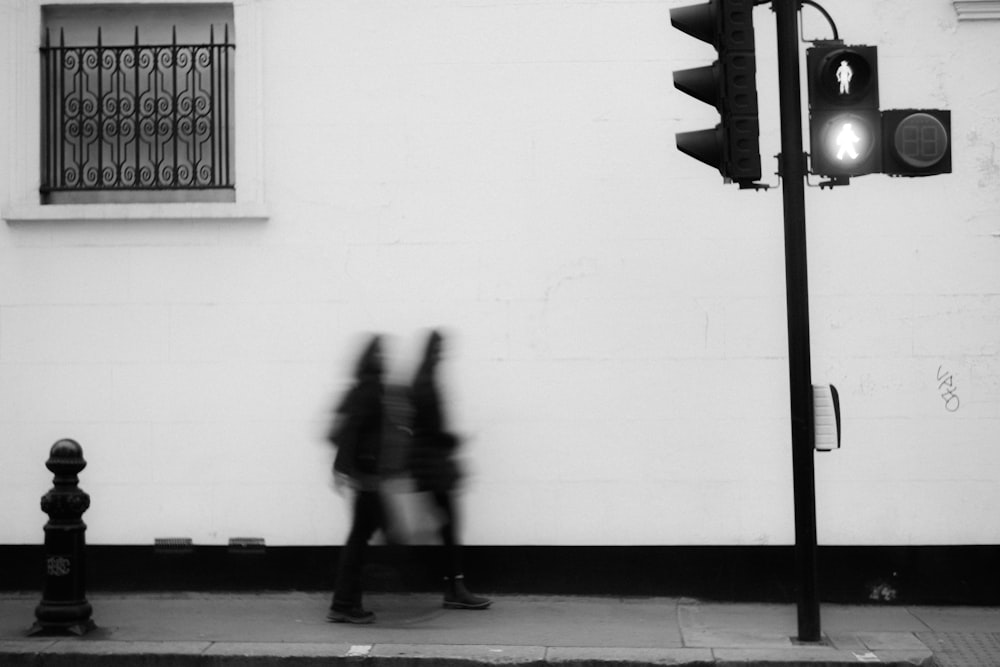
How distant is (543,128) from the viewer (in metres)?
8.31

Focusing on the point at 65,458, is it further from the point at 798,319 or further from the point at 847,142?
the point at 847,142

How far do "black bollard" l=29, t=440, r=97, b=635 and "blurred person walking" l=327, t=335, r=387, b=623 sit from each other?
1.51 metres

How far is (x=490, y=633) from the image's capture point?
23.6 feet

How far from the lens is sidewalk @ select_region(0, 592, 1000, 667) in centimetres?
660

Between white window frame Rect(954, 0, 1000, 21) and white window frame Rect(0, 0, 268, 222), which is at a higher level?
white window frame Rect(954, 0, 1000, 21)

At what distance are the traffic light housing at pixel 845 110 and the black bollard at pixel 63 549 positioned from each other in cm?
464

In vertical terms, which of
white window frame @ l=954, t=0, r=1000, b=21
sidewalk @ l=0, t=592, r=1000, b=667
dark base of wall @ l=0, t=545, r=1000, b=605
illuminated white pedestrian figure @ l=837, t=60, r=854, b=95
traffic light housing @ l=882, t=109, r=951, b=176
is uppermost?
white window frame @ l=954, t=0, r=1000, b=21

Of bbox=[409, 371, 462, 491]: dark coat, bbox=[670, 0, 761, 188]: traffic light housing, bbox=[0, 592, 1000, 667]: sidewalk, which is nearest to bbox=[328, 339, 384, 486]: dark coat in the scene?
bbox=[409, 371, 462, 491]: dark coat

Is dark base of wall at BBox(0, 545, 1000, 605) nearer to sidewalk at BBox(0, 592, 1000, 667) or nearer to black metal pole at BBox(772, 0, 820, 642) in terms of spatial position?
sidewalk at BBox(0, 592, 1000, 667)

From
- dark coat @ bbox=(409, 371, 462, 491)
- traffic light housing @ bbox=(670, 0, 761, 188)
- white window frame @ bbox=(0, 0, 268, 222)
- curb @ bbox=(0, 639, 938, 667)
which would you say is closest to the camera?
curb @ bbox=(0, 639, 938, 667)

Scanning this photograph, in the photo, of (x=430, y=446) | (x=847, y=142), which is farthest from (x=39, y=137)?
(x=847, y=142)

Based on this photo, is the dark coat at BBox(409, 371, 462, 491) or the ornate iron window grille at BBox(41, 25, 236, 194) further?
the ornate iron window grille at BBox(41, 25, 236, 194)

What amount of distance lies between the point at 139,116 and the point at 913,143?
17.2 feet

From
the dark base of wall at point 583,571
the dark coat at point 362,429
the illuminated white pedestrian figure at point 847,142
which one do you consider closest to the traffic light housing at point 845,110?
the illuminated white pedestrian figure at point 847,142
